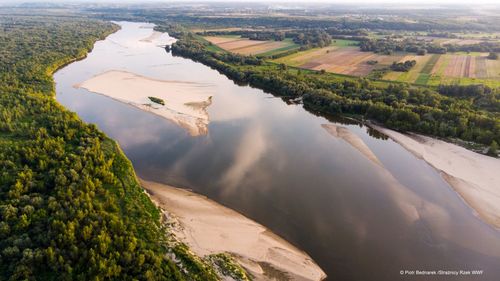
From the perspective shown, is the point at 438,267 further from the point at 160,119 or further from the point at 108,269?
the point at 160,119

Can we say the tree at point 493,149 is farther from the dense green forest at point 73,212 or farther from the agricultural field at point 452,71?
the dense green forest at point 73,212

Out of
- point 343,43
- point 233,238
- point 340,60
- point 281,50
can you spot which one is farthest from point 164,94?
point 343,43

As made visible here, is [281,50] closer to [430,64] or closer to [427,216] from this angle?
[430,64]

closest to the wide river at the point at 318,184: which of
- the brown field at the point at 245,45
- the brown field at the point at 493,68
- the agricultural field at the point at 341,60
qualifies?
the agricultural field at the point at 341,60

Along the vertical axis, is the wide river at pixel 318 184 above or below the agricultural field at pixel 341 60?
below

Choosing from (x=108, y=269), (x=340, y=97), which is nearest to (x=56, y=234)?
(x=108, y=269)

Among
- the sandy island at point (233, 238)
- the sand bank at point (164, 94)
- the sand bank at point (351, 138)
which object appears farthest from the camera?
the sand bank at point (164, 94)
